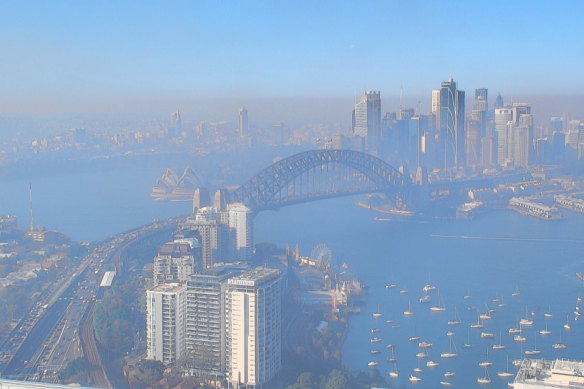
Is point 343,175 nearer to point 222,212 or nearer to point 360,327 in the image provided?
point 222,212

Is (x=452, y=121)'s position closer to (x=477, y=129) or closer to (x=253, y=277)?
(x=477, y=129)

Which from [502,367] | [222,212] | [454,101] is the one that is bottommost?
[502,367]

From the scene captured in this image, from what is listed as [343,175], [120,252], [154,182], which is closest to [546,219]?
[343,175]

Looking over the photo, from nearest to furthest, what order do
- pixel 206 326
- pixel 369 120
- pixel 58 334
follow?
pixel 206 326 → pixel 58 334 → pixel 369 120

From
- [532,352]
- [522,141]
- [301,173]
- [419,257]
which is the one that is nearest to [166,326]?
[532,352]

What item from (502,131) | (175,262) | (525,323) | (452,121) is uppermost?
(452,121)
